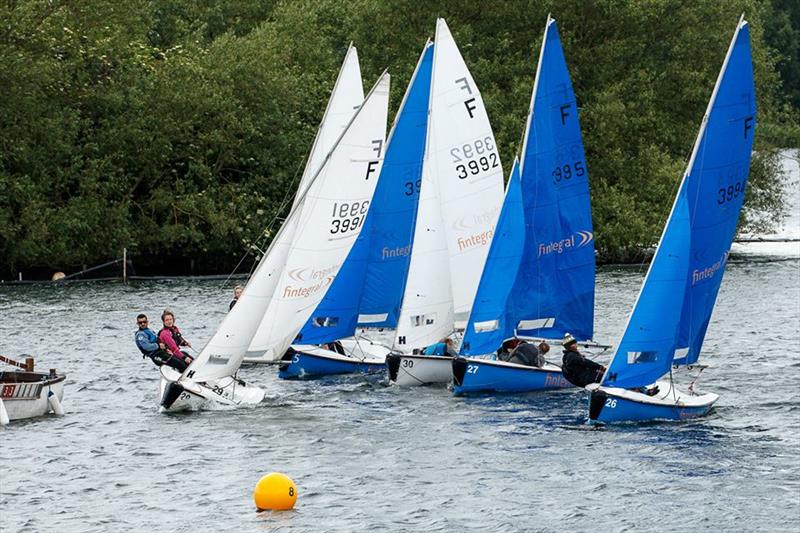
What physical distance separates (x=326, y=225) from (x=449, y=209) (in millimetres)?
3498

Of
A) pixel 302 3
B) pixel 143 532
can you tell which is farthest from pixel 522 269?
pixel 302 3

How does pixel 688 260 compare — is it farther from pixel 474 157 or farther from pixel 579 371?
pixel 474 157

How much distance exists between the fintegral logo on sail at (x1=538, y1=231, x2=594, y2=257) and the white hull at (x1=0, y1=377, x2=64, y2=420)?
13.2m

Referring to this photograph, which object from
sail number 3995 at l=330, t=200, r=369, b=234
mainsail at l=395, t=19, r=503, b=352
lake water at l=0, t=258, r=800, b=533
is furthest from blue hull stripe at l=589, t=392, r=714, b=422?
sail number 3995 at l=330, t=200, r=369, b=234

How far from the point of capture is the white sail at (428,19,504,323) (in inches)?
1731

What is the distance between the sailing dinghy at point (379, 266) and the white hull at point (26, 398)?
7.74 meters

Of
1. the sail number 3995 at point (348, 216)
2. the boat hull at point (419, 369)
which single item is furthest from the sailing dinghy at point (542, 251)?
the sail number 3995 at point (348, 216)

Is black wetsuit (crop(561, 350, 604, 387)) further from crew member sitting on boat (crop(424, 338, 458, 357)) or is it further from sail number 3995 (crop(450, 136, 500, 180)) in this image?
sail number 3995 (crop(450, 136, 500, 180))

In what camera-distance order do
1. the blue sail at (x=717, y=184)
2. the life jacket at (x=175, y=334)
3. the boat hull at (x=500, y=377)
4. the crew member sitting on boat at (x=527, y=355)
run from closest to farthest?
the blue sail at (x=717, y=184), the life jacket at (x=175, y=334), the boat hull at (x=500, y=377), the crew member sitting on boat at (x=527, y=355)

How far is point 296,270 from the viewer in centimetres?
4188

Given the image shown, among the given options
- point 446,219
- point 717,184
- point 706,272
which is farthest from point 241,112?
point 717,184

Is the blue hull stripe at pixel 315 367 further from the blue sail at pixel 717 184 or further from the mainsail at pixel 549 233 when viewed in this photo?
the blue sail at pixel 717 184

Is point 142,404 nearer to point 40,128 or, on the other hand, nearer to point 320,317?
point 320,317

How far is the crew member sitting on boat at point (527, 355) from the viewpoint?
4194cm
